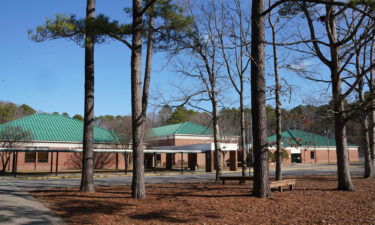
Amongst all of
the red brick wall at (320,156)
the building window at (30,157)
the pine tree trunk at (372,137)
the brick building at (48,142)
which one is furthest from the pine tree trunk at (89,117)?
Answer: the red brick wall at (320,156)

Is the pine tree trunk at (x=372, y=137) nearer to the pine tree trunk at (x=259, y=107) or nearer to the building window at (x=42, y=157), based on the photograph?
the pine tree trunk at (x=259, y=107)

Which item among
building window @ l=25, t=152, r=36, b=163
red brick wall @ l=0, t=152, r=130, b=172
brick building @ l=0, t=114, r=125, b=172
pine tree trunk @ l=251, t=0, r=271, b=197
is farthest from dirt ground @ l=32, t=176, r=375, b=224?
building window @ l=25, t=152, r=36, b=163

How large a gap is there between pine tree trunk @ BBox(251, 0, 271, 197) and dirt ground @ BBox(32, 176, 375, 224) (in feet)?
1.91

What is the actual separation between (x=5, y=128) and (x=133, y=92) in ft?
83.1

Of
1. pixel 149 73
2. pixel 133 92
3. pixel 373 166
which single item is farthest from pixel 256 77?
pixel 373 166

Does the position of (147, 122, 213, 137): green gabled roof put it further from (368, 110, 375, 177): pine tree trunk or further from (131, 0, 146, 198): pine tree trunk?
(131, 0, 146, 198): pine tree trunk

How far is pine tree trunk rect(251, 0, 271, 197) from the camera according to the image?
10.7m

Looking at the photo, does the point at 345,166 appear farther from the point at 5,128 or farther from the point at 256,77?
the point at 5,128

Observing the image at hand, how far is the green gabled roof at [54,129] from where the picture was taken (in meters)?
34.4

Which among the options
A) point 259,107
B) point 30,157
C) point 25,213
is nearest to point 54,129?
point 30,157

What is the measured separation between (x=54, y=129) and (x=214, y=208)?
3151 cm

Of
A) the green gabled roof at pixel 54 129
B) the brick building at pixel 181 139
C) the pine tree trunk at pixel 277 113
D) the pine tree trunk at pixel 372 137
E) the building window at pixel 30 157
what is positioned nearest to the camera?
the pine tree trunk at pixel 277 113

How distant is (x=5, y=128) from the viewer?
3139cm

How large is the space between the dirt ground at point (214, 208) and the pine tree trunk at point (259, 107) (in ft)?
1.91
